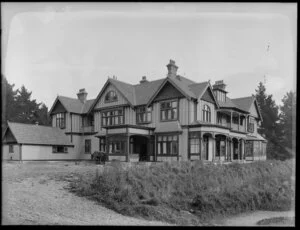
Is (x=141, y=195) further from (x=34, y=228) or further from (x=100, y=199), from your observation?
(x=34, y=228)

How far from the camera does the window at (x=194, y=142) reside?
2166cm

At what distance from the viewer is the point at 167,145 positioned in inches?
907

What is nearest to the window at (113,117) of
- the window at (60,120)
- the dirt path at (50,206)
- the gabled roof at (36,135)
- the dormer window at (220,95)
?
the gabled roof at (36,135)

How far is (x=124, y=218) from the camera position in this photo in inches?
462

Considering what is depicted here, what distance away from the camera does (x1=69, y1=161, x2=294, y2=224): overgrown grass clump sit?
44.4 ft

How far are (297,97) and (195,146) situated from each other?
18594 millimetres

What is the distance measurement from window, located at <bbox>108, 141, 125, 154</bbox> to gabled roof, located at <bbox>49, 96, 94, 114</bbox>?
8.36 meters

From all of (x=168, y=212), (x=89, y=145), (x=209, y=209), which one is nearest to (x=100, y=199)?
(x=168, y=212)

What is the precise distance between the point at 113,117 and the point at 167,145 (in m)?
6.82

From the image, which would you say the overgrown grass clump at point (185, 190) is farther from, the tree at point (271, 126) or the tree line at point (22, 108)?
the tree line at point (22, 108)

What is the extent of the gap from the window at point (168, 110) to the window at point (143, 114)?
1.34 meters

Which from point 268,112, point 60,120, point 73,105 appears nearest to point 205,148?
point 73,105

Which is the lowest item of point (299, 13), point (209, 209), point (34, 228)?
point (209, 209)

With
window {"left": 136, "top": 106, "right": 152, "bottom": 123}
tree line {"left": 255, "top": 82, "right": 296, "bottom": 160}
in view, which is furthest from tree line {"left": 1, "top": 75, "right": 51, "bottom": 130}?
tree line {"left": 255, "top": 82, "right": 296, "bottom": 160}
